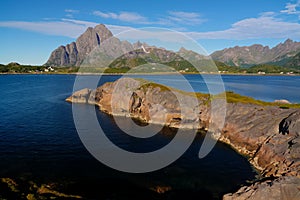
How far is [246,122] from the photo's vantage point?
52.6m

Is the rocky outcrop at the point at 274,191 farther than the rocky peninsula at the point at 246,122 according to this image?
No

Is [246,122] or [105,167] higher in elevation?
[246,122]

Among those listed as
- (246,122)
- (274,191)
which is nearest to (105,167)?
(274,191)

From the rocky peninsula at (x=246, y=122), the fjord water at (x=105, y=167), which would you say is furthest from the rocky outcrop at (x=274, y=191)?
the fjord water at (x=105, y=167)

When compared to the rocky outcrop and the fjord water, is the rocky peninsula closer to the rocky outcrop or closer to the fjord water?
the rocky outcrop

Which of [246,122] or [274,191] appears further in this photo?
[246,122]

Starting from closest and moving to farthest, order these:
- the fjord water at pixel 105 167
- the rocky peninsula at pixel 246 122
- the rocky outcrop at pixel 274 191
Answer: the rocky outcrop at pixel 274 191 → the rocky peninsula at pixel 246 122 → the fjord water at pixel 105 167

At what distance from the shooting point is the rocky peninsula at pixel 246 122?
96.6ft

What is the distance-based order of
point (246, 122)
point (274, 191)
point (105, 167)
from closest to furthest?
point (274, 191), point (105, 167), point (246, 122)

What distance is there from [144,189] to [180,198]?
16.0 ft

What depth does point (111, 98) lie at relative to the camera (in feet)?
280

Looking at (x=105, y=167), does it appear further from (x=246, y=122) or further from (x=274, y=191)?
(x=246, y=122)

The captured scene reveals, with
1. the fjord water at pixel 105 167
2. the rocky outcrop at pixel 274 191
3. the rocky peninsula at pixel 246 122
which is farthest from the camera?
the fjord water at pixel 105 167

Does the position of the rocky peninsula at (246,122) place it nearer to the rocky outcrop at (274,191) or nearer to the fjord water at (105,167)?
the rocky outcrop at (274,191)
